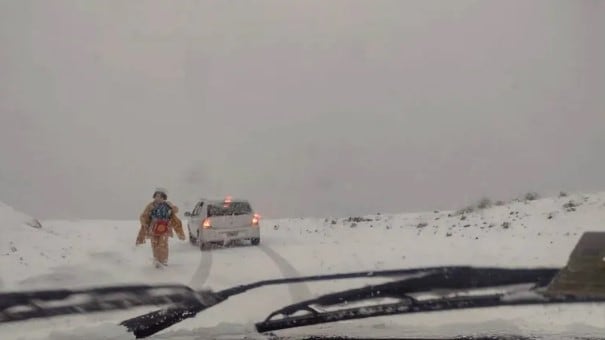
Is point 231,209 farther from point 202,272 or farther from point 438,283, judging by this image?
point 438,283

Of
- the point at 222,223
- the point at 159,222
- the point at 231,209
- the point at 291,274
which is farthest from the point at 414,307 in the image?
the point at 222,223

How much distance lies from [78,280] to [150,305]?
200cm

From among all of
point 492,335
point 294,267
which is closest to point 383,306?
point 492,335

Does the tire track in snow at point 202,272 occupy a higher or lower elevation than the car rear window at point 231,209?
lower

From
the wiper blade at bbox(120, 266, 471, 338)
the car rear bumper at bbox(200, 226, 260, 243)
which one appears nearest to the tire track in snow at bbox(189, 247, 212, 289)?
the wiper blade at bbox(120, 266, 471, 338)

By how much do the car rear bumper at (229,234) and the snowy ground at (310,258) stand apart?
36 centimetres

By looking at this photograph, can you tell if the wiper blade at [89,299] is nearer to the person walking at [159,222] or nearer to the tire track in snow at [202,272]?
the tire track in snow at [202,272]

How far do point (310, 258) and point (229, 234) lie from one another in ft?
16.6

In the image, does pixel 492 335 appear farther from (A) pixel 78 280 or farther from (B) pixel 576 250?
(A) pixel 78 280

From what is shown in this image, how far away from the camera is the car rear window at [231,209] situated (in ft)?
51.5

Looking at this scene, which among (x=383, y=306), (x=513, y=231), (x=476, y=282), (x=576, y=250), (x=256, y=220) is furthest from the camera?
(x=256, y=220)

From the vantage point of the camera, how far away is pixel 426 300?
8.34 metres

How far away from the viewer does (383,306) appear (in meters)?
8.12

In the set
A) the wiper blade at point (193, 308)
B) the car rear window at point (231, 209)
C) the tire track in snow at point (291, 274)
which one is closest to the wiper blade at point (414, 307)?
the tire track in snow at point (291, 274)
